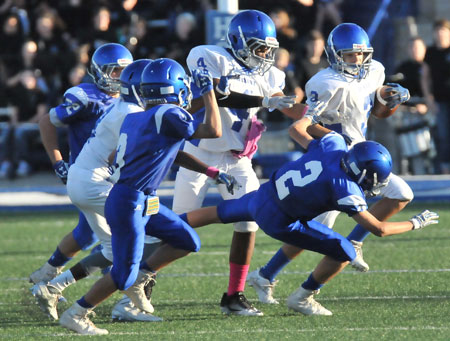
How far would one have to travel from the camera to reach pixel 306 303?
5586mm

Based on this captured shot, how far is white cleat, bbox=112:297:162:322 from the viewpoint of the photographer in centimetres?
559

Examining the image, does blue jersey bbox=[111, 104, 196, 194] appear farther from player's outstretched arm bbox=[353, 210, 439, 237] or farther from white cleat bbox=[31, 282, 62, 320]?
player's outstretched arm bbox=[353, 210, 439, 237]

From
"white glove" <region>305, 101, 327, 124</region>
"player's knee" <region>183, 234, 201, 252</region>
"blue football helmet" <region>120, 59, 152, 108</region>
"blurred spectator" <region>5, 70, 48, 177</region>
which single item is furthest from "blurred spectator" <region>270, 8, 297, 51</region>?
"player's knee" <region>183, 234, 201, 252</region>

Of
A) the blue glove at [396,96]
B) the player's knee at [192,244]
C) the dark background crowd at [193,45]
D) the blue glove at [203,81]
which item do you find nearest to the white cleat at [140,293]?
the player's knee at [192,244]

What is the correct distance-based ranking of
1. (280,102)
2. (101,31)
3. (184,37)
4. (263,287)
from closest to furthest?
(280,102), (263,287), (184,37), (101,31)

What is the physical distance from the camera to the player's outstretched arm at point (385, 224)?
17.1 feet

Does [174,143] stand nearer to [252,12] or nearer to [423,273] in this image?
[252,12]

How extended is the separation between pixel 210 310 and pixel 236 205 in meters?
0.67

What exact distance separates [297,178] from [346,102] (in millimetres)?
1132

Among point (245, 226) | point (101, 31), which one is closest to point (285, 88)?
point (101, 31)

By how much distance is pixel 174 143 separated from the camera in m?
5.17

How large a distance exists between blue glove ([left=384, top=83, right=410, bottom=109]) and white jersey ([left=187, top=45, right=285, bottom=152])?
0.81m

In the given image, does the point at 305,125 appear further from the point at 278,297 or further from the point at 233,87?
the point at 278,297

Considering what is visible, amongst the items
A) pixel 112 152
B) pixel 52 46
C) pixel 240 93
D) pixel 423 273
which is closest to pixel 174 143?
pixel 112 152
